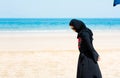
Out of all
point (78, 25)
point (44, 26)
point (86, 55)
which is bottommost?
point (44, 26)

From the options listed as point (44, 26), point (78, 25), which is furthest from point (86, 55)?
point (44, 26)

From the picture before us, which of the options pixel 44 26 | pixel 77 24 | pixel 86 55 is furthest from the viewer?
pixel 44 26

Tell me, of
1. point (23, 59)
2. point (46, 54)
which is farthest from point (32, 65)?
point (46, 54)

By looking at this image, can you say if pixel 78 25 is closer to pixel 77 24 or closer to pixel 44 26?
pixel 77 24

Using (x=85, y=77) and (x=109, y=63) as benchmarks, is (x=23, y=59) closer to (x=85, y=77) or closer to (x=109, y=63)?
(x=109, y=63)

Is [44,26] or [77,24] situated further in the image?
[44,26]

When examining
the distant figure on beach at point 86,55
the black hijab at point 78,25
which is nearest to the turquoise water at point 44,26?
the distant figure on beach at point 86,55

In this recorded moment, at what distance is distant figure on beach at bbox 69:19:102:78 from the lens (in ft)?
19.7

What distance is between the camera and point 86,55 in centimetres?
610

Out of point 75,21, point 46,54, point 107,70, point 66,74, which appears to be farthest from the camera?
point 46,54

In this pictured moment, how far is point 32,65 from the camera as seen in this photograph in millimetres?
11070

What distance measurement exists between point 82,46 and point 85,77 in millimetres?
450

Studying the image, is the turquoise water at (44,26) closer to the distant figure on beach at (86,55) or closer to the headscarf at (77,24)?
the distant figure on beach at (86,55)

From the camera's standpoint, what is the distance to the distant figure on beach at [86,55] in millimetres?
5996
